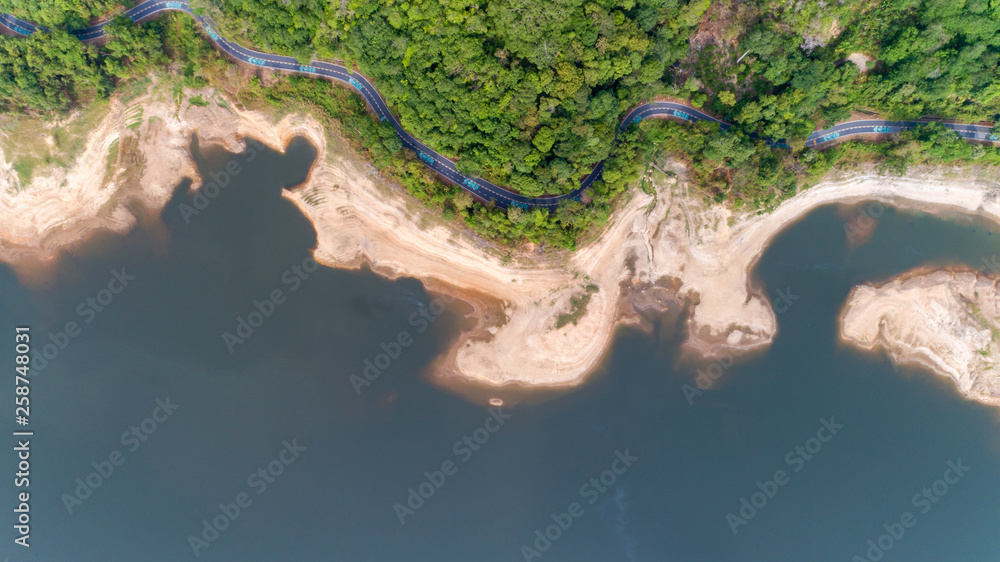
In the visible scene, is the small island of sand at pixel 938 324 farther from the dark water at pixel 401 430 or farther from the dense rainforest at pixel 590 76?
the dense rainforest at pixel 590 76

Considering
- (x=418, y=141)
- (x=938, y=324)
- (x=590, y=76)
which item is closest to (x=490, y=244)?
(x=418, y=141)

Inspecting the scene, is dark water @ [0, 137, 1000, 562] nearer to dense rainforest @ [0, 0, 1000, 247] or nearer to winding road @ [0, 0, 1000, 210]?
winding road @ [0, 0, 1000, 210]

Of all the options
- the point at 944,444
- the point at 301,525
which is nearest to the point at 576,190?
the point at 301,525

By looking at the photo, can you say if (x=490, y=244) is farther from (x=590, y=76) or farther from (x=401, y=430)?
(x=401, y=430)

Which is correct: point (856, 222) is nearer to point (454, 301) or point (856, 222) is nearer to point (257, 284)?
point (454, 301)

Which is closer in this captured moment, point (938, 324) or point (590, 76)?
point (590, 76)

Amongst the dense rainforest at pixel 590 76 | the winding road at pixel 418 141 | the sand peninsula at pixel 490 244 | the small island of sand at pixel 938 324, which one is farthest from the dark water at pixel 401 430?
the dense rainforest at pixel 590 76
